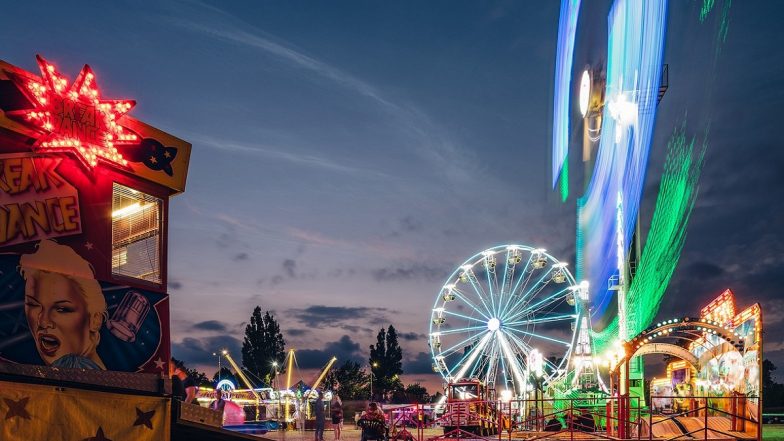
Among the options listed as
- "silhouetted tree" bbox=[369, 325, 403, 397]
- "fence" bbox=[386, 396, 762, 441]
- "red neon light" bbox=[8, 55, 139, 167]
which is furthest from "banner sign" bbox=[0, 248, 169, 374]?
"silhouetted tree" bbox=[369, 325, 403, 397]

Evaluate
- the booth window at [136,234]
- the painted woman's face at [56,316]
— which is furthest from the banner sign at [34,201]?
the booth window at [136,234]

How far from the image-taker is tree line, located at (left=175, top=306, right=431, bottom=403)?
86.4 m

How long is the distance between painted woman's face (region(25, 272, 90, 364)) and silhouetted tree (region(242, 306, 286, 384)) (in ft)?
250

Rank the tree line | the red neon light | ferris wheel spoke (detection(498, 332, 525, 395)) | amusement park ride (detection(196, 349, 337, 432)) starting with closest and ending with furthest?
the red neon light < amusement park ride (detection(196, 349, 337, 432)) < ferris wheel spoke (detection(498, 332, 525, 395)) < the tree line

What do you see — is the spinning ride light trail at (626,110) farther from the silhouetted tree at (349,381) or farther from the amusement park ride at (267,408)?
the silhouetted tree at (349,381)

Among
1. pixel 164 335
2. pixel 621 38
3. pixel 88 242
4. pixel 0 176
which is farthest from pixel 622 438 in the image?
pixel 621 38

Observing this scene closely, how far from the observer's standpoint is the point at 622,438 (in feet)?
69.5

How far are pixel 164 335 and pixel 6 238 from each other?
330 cm

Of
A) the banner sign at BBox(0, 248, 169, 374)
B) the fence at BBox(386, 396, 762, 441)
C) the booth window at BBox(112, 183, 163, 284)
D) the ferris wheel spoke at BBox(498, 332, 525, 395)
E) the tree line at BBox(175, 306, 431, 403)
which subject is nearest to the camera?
the banner sign at BBox(0, 248, 169, 374)

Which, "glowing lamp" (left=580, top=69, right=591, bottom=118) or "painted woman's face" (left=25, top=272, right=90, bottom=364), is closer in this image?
"painted woman's face" (left=25, top=272, right=90, bottom=364)

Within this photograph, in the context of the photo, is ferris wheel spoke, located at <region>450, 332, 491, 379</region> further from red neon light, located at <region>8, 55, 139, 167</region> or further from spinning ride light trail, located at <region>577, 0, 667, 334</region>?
red neon light, located at <region>8, 55, 139, 167</region>

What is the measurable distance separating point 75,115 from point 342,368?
337 ft

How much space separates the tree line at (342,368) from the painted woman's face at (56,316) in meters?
61.8

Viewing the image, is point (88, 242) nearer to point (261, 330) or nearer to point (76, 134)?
point (76, 134)
